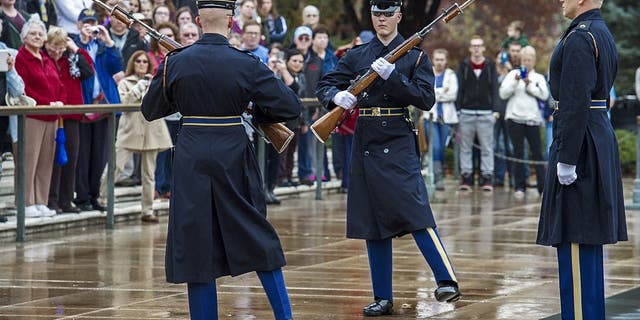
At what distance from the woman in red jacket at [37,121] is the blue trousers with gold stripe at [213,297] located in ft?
19.6

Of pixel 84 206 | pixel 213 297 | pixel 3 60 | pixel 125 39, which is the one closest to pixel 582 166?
pixel 213 297

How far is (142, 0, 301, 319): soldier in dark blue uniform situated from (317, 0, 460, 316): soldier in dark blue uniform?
62.7 inches

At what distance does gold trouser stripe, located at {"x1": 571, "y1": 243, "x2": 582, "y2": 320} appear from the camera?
7766 millimetres

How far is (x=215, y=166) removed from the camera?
735 centimetres

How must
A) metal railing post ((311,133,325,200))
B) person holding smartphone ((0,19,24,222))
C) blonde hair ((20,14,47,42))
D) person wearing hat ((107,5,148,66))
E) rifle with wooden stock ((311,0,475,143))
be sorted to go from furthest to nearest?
metal railing post ((311,133,325,200))
person wearing hat ((107,5,148,66))
blonde hair ((20,14,47,42))
person holding smartphone ((0,19,24,222))
rifle with wooden stock ((311,0,475,143))

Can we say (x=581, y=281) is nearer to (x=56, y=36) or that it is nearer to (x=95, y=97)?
(x=56, y=36)

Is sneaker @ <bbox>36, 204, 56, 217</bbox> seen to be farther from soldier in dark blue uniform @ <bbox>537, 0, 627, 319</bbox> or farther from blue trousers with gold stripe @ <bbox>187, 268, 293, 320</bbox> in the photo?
soldier in dark blue uniform @ <bbox>537, 0, 627, 319</bbox>

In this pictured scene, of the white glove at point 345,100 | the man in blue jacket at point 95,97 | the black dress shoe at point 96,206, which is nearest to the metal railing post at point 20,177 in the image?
the man in blue jacket at point 95,97

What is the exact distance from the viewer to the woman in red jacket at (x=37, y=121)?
13.1m

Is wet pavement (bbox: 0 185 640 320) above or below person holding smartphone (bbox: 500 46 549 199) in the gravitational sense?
below

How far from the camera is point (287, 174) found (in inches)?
696

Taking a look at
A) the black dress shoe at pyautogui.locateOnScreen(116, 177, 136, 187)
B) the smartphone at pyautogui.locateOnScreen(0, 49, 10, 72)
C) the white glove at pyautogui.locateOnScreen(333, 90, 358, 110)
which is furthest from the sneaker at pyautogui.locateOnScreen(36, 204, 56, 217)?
the white glove at pyautogui.locateOnScreen(333, 90, 358, 110)

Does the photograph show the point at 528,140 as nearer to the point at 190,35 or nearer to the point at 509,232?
the point at 509,232

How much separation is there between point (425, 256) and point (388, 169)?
598mm
